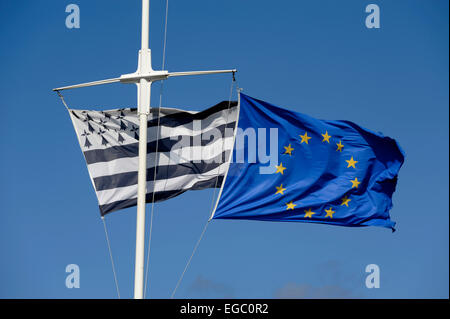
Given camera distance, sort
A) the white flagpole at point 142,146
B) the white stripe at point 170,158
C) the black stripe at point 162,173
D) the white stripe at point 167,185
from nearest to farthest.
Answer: the white flagpole at point 142,146 → the white stripe at point 167,185 → the black stripe at point 162,173 → the white stripe at point 170,158

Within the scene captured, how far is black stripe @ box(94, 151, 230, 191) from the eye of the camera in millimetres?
30953

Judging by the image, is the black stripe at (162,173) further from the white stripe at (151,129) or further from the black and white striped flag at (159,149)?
the white stripe at (151,129)

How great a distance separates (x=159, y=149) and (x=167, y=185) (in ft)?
4.64

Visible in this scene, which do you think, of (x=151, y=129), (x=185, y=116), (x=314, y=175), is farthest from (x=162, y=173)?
(x=314, y=175)

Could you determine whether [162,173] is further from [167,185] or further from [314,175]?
[314,175]

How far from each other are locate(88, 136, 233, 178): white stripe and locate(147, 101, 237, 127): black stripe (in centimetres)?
106

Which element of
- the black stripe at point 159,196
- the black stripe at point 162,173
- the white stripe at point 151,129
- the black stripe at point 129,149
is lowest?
the black stripe at point 159,196

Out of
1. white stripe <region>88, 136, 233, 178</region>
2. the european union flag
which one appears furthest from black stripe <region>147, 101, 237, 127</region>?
white stripe <region>88, 136, 233, 178</region>

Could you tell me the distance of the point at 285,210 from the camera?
1228 inches

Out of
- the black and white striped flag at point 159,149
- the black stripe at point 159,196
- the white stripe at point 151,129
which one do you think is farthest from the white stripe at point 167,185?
the white stripe at point 151,129

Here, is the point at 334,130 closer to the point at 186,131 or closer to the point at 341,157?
the point at 341,157

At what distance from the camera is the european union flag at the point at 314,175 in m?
31.0

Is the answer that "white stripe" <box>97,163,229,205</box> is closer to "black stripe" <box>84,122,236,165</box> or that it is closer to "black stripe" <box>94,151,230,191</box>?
"black stripe" <box>94,151,230,191</box>
